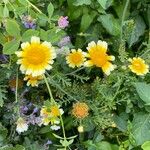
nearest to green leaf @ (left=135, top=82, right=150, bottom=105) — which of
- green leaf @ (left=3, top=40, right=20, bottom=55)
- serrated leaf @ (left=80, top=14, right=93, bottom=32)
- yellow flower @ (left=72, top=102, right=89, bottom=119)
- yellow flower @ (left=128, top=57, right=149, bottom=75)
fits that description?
yellow flower @ (left=128, top=57, right=149, bottom=75)

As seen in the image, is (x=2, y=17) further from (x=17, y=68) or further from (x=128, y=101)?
(x=128, y=101)

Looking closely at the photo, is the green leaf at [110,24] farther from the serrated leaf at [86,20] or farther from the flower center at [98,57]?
the flower center at [98,57]

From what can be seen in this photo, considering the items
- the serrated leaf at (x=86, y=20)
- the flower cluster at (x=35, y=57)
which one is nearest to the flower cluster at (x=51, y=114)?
the flower cluster at (x=35, y=57)

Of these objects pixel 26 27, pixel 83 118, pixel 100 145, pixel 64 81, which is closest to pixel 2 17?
pixel 26 27

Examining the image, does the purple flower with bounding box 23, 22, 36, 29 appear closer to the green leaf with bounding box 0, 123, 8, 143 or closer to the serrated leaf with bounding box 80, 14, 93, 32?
the serrated leaf with bounding box 80, 14, 93, 32

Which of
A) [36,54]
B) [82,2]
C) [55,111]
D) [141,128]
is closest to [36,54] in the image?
[36,54]

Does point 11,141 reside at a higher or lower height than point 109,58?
lower

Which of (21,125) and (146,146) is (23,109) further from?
(146,146)

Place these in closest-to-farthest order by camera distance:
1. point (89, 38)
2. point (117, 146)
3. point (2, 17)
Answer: point (2, 17)
point (117, 146)
point (89, 38)
